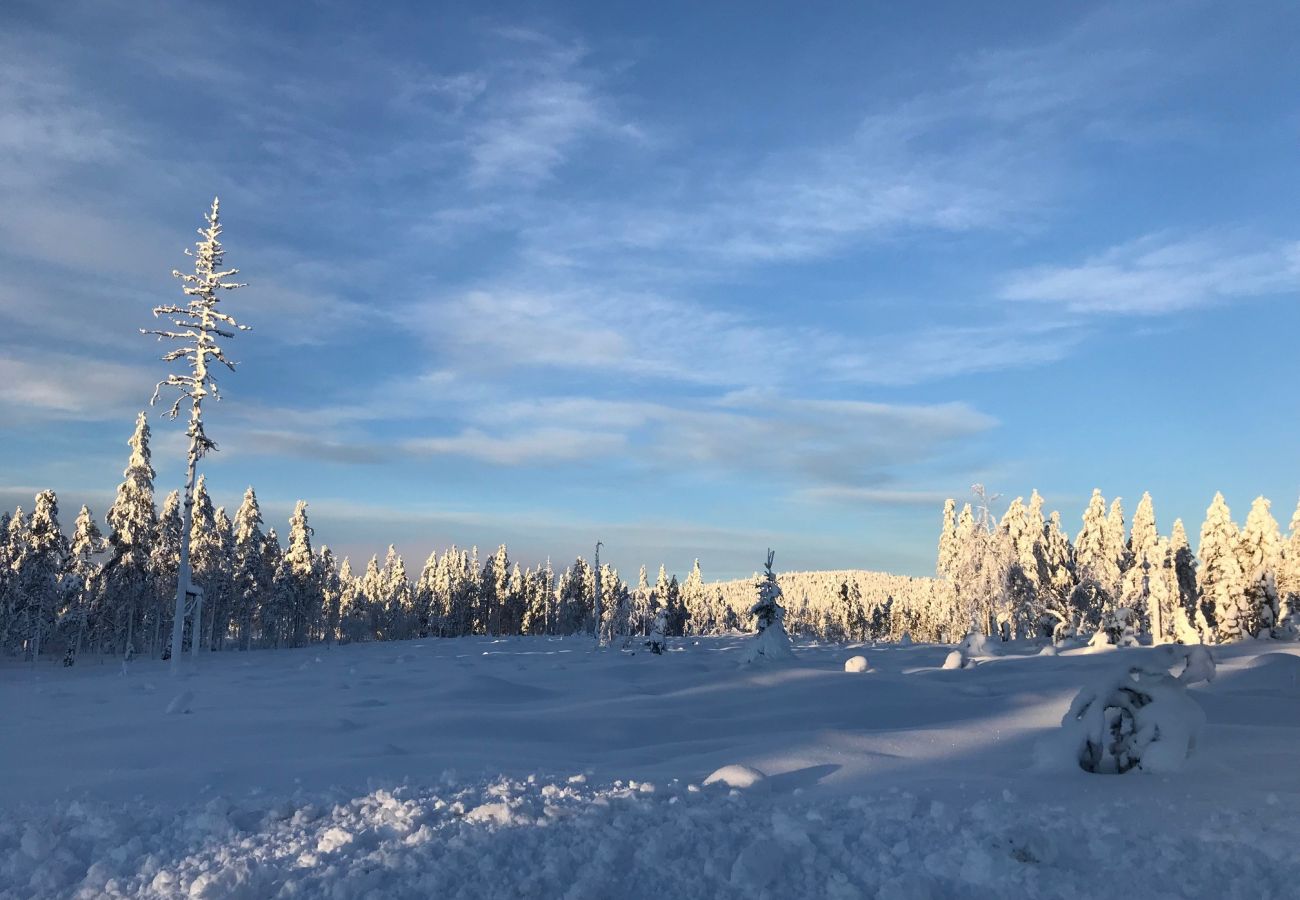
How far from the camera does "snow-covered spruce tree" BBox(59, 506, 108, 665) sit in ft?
149

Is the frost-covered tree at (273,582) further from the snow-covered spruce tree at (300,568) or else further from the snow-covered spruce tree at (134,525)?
the snow-covered spruce tree at (134,525)

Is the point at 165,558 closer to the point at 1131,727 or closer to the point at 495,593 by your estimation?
the point at 495,593

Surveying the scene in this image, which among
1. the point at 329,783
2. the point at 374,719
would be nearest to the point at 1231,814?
the point at 329,783

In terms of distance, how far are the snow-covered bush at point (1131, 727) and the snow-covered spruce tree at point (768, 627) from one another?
12.5 m

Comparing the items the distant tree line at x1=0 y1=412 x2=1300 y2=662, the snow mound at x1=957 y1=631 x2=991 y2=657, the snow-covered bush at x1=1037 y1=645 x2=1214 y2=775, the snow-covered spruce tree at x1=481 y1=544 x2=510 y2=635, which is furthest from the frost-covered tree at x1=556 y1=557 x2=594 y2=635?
the snow-covered bush at x1=1037 y1=645 x2=1214 y2=775

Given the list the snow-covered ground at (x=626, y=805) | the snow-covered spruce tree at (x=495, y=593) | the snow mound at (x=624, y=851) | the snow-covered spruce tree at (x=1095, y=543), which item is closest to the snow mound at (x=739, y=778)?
the snow-covered ground at (x=626, y=805)

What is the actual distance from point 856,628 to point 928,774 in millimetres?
105852

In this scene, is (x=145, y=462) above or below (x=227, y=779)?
above

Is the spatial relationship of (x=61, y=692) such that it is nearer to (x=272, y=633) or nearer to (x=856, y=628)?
(x=272, y=633)

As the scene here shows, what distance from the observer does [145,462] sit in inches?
1758

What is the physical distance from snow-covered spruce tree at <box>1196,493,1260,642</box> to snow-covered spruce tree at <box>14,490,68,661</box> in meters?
60.8

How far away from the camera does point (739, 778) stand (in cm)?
639

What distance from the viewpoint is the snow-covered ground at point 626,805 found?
160 inches

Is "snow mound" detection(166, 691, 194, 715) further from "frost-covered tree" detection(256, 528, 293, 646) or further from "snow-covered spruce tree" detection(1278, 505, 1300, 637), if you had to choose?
"snow-covered spruce tree" detection(1278, 505, 1300, 637)
